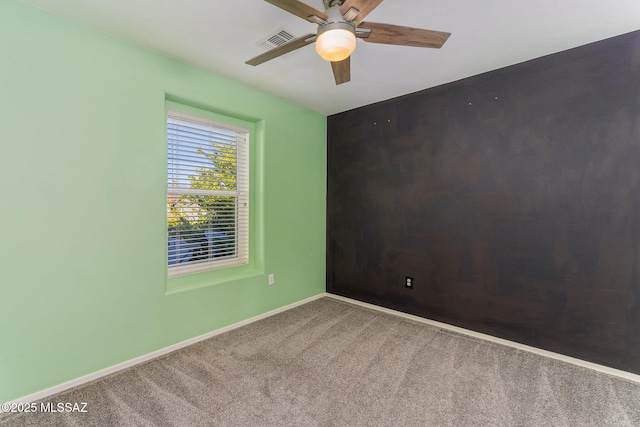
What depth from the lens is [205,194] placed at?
2.73m

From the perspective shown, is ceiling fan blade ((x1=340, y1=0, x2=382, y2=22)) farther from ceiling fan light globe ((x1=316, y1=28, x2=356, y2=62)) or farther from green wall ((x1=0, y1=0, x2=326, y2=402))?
green wall ((x1=0, y1=0, x2=326, y2=402))

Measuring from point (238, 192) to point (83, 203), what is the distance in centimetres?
134

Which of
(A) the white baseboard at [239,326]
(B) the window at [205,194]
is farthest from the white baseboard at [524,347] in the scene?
(B) the window at [205,194]

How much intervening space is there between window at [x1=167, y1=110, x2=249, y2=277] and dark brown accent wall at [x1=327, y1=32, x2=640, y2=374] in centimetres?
150

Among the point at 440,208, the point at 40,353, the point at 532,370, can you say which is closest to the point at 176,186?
the point at 40,353

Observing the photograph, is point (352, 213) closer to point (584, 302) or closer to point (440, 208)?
point (440, 208)

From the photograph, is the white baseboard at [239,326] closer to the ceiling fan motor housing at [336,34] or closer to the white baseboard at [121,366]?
the white baseboard at [121,366]

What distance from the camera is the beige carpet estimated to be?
163 centimetres

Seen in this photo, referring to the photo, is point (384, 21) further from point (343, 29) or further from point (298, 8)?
point (298, 8)

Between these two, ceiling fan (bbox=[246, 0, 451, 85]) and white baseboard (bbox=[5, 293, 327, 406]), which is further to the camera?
white baseboard (bbox=[5, 293, 327, 406])

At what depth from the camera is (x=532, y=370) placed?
210 cm

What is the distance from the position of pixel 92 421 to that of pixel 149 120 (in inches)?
80.4

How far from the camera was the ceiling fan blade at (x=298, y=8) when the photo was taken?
50.9 inches

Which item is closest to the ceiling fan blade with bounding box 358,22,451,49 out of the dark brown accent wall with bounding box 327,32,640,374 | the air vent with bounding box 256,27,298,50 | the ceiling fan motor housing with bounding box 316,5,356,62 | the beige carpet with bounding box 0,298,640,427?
the ceiling fan motor housing with bounding box 316,5,356,62
